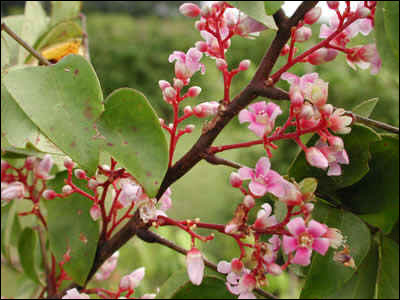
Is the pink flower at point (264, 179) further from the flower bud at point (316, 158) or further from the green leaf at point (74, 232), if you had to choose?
the green leaf at point (74, 232)

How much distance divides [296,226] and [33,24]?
51 cm

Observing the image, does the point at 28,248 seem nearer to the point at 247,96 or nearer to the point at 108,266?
the point at 108,266

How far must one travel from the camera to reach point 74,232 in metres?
0.51

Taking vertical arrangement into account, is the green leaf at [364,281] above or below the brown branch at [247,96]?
below

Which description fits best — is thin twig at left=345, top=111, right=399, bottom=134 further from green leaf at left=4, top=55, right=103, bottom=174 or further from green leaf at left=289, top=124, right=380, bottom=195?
green leaf at left=4, top=55, right=103, bottom=174

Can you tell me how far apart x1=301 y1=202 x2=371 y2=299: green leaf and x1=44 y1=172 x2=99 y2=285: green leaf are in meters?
0.22

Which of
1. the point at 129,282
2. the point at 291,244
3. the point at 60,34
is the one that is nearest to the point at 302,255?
the point at 291,244

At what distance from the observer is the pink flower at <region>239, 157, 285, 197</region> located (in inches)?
14.0

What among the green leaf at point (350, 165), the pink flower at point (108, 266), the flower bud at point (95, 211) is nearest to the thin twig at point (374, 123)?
the green leaf at point (350, 165)

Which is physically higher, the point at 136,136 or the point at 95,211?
the point at 136,136

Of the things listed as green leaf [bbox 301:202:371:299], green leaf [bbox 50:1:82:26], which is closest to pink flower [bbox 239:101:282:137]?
green leaf [bbox 301:202:371:299]

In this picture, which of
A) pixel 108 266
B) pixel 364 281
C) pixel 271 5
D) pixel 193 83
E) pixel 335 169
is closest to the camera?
pixel 271 5

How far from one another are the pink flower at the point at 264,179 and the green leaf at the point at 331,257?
86mm

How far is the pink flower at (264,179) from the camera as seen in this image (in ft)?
1.16
